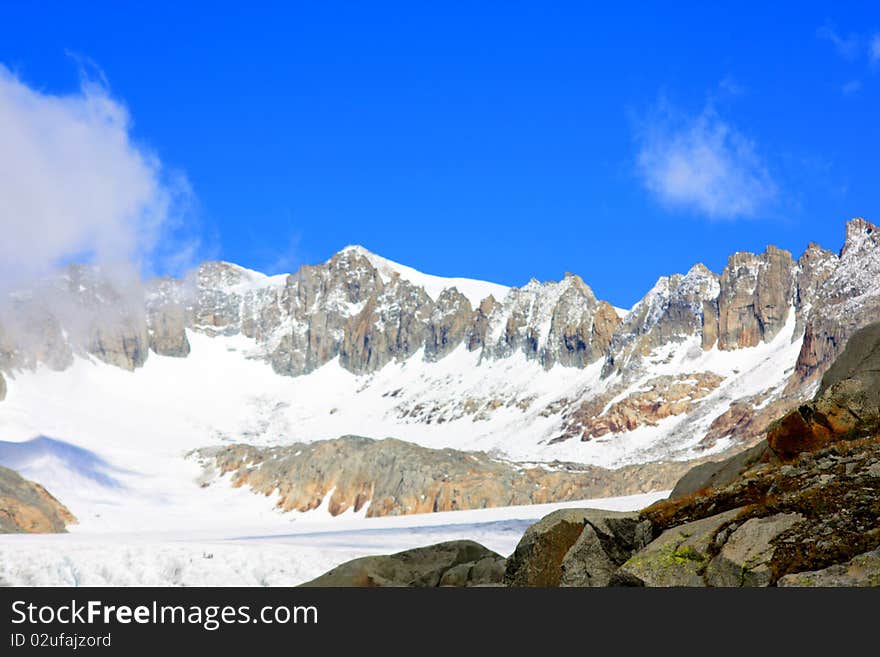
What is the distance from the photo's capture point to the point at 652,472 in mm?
164000

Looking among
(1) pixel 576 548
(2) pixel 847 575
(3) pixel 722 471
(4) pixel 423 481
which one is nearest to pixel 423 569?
(3) pixel 722 471

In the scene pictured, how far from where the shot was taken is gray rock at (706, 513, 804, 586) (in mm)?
16766

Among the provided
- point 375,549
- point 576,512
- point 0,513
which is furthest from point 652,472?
point 576,512

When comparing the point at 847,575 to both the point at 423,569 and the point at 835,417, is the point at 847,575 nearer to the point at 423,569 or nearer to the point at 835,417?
the point at 835,417

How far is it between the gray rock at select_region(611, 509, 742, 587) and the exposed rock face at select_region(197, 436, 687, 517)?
451ft

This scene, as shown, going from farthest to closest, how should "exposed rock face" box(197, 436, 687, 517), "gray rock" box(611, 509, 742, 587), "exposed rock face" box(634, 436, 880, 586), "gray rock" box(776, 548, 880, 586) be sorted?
"exposed rock face" box(197, 436, 687, 517) < "gray rock" box(611, 509, 742, 587) < "exposed rock face" box(634, 436, 880, 586) < "gray rock" box(776, 548, 880, 586)

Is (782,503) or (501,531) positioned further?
(501,531)

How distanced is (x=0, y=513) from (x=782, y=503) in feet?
364

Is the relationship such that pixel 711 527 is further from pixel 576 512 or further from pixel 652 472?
pixel 652 472

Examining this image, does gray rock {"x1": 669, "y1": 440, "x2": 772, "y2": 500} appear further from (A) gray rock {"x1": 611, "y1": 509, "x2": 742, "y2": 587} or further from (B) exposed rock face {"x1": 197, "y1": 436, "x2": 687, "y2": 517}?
(B) exposed rock face {"x1": 197, "y1": 436, "x2": 687, "y2": 517}

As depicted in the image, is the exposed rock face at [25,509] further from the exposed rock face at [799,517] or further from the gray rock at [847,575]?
the gray rock at [847,575]

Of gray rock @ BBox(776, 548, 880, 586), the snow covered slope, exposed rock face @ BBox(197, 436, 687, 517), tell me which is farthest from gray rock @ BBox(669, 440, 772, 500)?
exposed rock face @ BBox(197, 436, 687, 517)

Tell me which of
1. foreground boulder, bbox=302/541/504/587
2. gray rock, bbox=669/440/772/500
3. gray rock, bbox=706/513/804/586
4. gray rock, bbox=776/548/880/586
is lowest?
gray rock, bbox=776/548/880/586

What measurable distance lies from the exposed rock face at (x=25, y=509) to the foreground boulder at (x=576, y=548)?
96.9m
